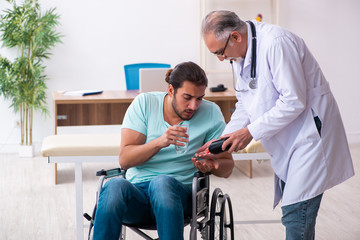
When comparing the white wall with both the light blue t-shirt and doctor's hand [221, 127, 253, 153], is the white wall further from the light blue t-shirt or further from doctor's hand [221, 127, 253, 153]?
doctor's hand [221, 127, 253, 153]

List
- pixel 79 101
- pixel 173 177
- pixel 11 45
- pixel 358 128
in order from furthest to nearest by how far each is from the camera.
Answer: pixel 358 128 → pixel 11 45 → pixel 79 101 → pixel 173 177

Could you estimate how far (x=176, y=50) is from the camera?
5535mm

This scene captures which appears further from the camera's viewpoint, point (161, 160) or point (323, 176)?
point (161, 160)

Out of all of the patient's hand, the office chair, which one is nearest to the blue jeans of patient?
the patient's hand

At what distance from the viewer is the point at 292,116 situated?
1.76 meters

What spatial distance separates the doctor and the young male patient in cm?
29

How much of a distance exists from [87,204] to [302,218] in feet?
6.69

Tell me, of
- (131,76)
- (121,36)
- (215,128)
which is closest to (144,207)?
(215,128)

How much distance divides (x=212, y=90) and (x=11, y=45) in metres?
1.96

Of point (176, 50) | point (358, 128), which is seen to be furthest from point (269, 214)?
point (358, 128)

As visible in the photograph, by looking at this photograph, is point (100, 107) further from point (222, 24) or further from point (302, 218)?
point (302, 218)

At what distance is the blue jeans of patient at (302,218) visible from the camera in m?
1.81

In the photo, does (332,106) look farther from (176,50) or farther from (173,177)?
(176,50)

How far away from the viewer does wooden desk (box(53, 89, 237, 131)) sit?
3996 mm
